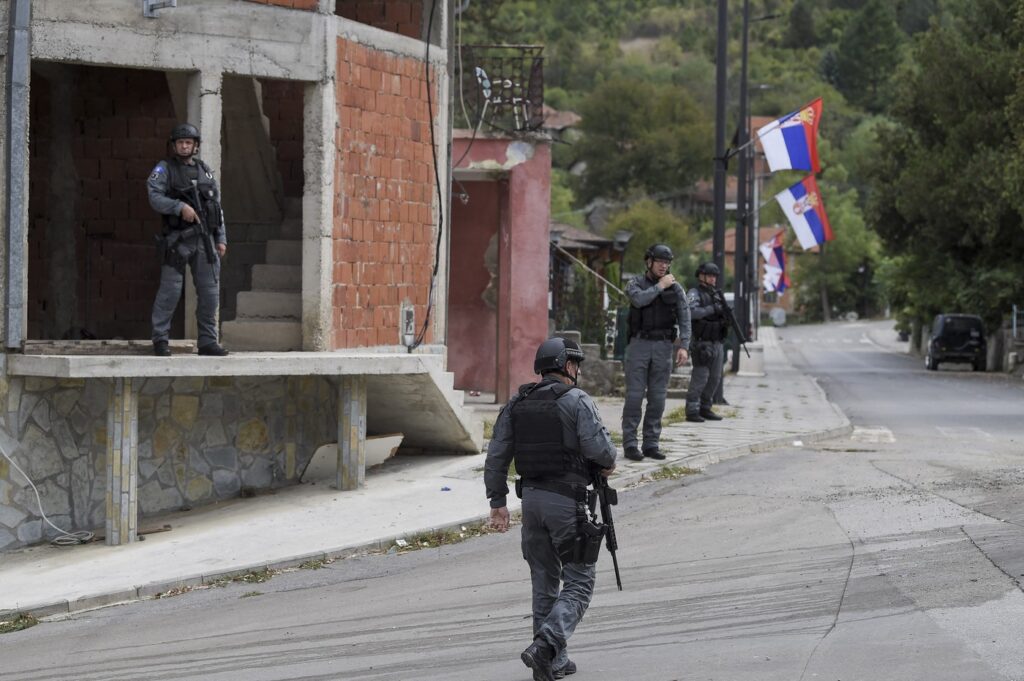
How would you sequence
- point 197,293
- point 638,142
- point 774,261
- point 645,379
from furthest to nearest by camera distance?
point 638,142 → point 774,261 → point 645,379 → point 197,293

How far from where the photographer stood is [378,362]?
42.2ft

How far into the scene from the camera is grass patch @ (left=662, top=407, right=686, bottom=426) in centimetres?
1847

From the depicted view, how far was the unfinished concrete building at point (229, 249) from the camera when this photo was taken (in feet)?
37.5

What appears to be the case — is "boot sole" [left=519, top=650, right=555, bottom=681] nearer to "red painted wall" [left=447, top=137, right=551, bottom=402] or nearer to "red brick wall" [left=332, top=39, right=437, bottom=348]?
"red brick wall" [left=332, top=39, right=437, bottom=348]

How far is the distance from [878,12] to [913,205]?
4142 inches

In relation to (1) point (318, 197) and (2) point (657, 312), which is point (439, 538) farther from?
(2) point (657, 312)

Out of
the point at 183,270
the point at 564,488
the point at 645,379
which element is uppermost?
the point at 183,270

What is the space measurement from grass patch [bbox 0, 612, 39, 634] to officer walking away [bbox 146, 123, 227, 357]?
9.81 feet

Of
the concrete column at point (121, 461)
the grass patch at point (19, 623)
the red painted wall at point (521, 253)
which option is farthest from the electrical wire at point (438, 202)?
the grass patch at point (19, 623)

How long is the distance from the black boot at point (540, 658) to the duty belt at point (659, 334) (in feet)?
25.1

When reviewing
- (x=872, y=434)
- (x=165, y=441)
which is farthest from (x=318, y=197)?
(x=872, y=434)

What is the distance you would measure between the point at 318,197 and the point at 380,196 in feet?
3.37

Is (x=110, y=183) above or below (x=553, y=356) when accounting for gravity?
above

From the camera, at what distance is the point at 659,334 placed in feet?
46.7
